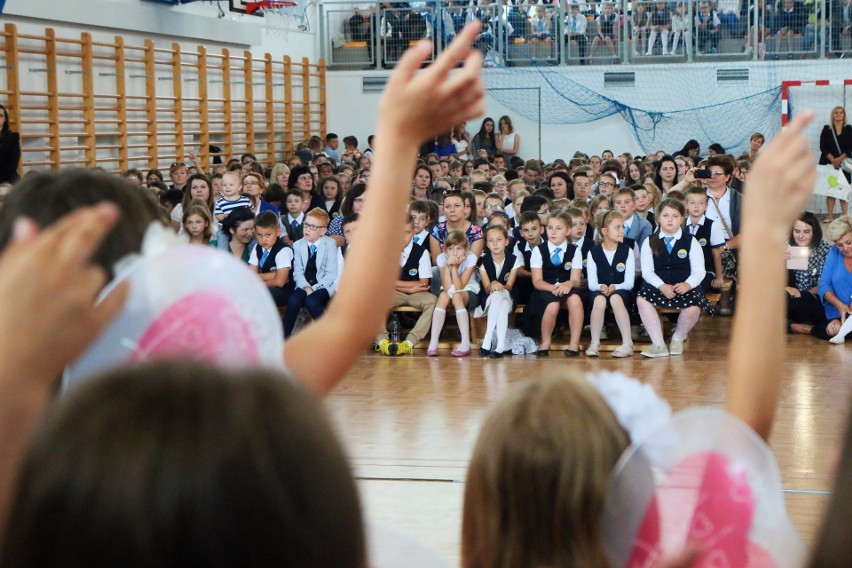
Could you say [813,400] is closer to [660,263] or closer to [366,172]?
[660,263]

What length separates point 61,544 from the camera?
606 mm

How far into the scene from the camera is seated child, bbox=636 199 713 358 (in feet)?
24.1

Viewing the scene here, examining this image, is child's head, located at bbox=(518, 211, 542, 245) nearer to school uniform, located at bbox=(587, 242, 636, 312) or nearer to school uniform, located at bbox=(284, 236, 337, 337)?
school uniform, located at bbox=(587, 242, 636, 312)

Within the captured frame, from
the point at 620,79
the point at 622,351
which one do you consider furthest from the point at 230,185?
the point at 620,79

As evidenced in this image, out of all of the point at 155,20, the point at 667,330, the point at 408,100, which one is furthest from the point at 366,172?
the point at 408,100

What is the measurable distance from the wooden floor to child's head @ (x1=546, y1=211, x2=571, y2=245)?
83cm

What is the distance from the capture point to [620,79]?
17422mm

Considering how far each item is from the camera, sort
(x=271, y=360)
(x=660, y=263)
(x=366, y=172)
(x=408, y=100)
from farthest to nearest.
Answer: (x=366, y=172)
(x=660, y=263)
(x=408, y=100)
(x=271, y=360)

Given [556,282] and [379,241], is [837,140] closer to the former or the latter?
[556,282]

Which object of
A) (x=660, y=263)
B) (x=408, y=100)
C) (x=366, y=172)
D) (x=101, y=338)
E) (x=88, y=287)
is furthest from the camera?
(x=366, y=172)

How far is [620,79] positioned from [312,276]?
10.8 meters

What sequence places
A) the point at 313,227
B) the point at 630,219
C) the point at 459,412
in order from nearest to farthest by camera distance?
the point at 459,412, the point at 313,227, the point at 630,219

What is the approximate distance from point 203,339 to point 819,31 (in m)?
17.1

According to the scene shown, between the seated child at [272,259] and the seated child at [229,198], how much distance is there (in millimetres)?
1022
